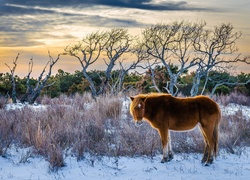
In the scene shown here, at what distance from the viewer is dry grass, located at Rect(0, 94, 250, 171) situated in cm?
828

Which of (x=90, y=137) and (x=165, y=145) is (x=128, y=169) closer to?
(x=165, y=145)

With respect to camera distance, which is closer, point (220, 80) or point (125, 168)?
point (125, 168)

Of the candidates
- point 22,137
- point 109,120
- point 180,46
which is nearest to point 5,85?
point 180,46

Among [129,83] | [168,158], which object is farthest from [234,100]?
[168,158]

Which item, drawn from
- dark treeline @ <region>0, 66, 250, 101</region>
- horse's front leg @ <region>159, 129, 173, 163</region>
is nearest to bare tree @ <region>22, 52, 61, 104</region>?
dark treeline @ <region>0, 66, 250, 101</region>

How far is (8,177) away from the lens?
712 cm

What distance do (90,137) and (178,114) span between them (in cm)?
258

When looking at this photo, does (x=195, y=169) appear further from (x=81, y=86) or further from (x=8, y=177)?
(x=81, y=86)

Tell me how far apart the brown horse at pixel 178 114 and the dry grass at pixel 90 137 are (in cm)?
92

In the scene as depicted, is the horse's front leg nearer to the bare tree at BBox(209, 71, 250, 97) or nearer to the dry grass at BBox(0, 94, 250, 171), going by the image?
the dry grass at BBox(0, 94, 250, 171)

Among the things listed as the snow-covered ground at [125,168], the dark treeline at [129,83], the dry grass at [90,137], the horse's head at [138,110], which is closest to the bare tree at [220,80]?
the dark treeline at [129,83]

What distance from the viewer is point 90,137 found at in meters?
9.30

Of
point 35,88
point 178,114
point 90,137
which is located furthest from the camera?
point 35,88

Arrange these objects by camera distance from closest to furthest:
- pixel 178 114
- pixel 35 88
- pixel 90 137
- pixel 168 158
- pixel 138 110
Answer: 1. pixel 138 110
2. pixel 178 114
3. pixel 168 158
4. pixel 90 137
5. pixel 35 88
